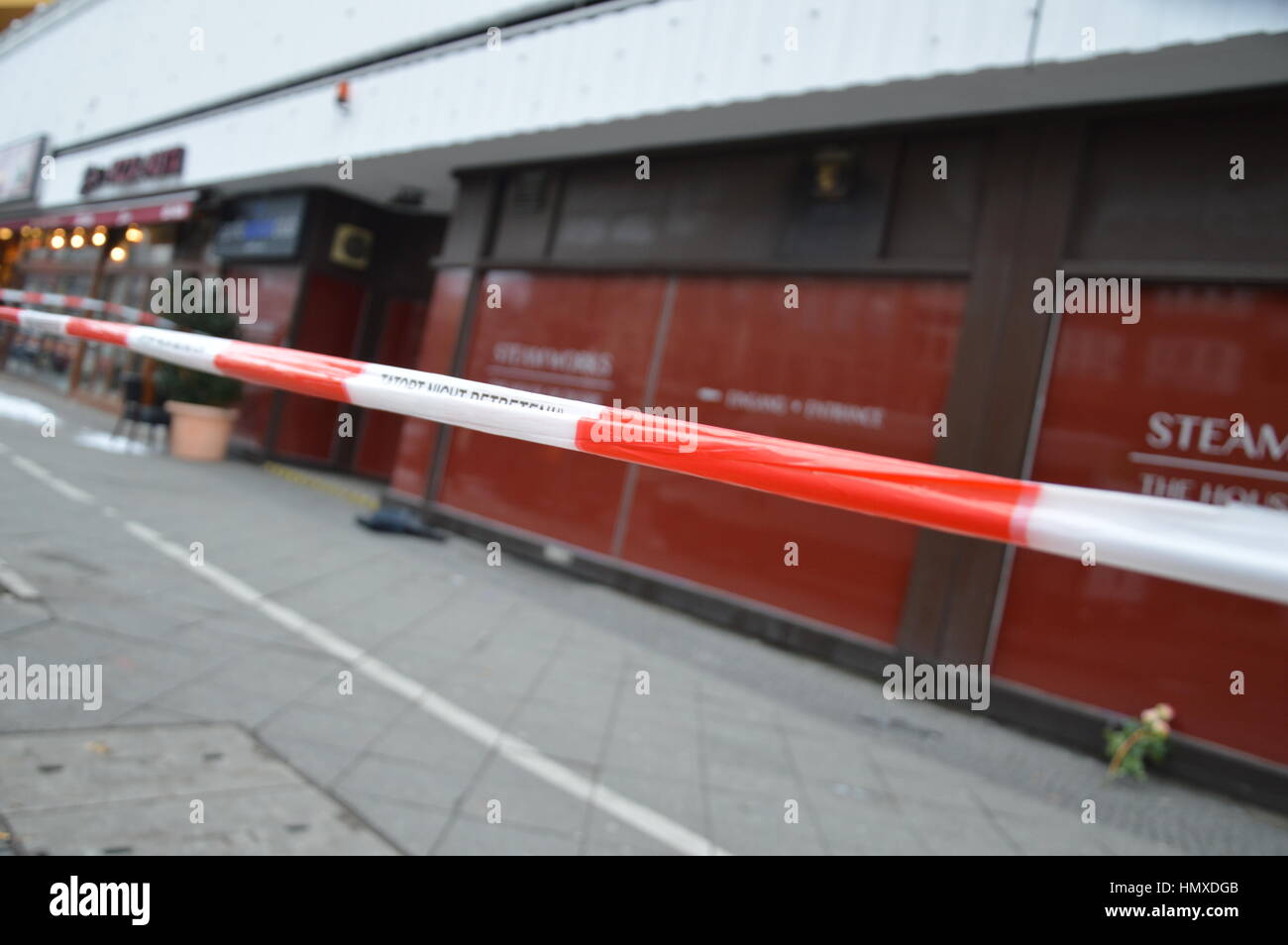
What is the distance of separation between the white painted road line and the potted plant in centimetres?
600

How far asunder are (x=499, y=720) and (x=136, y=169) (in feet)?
47.6

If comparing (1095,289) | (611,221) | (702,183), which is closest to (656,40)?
(702,183)

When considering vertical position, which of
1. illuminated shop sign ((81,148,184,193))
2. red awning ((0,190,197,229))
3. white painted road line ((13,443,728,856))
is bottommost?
white painted road line ((13,443,728,856))

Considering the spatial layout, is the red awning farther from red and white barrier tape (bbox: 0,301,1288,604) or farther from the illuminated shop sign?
red and white barrier tape (bbox: 0,301,1288,604)

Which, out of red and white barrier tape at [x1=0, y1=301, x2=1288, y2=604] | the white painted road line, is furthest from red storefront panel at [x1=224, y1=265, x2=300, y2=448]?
red and white barrier tape at [x1=0, y1=301, x2=1288, y2=604]

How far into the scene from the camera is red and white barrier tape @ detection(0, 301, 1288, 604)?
1350 millimetres

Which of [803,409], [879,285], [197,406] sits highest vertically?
[879,285]

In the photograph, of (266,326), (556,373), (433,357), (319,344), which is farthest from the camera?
(266,326)

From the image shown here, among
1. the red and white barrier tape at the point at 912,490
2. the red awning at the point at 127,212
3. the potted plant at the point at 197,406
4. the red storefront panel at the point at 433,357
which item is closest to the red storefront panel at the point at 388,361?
the potted plant at the point at 197,406

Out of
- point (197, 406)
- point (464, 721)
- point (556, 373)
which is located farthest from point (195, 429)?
point (464, 721)

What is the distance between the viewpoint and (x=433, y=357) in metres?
9.25

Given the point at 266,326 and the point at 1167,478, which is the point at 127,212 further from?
the point at 1167,478

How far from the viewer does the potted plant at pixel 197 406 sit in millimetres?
10805
